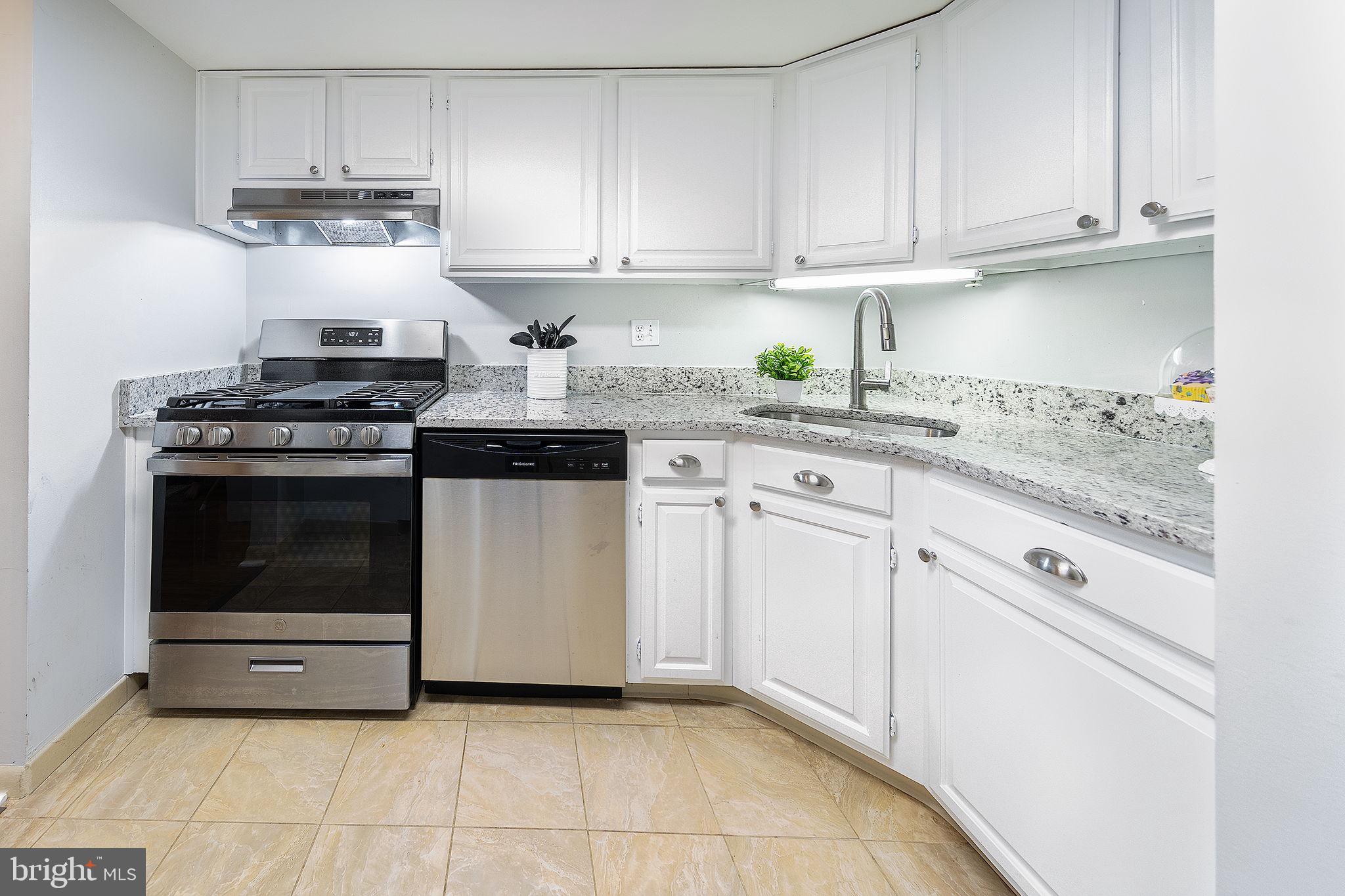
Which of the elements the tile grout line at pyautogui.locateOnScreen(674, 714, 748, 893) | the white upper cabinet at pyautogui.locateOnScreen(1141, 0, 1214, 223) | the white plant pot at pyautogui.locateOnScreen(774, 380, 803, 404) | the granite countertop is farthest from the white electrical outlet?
the white upper cabinet at pyautogui.locateOnScreen(1141, 0, 1214, 223)

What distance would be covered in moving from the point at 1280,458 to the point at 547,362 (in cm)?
219

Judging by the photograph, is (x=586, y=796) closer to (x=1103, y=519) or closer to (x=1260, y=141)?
(x=1103, y=519)

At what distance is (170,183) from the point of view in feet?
7.30

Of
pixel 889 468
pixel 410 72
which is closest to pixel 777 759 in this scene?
pixel 889 468

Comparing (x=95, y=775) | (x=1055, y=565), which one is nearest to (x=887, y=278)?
(x=1055, y=565)

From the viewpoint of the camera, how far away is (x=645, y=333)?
2762mm

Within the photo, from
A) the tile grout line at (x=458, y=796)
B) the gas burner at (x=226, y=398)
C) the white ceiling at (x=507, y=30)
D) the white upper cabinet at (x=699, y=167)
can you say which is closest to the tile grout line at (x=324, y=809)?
the tile grout line at (x=458, y=796)

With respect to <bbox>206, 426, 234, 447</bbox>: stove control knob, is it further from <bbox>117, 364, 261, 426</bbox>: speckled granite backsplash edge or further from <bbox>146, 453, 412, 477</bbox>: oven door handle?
<bbox>117, 364, 261, 426</bbox>: speckled granite backsplash edge

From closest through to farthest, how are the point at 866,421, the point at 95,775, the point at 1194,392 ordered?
the point at 1194,392 → the point at 95,775 → the point at 866,421

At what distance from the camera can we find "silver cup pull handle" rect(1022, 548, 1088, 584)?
112 centimetres

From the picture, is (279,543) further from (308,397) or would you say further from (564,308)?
(564,308)

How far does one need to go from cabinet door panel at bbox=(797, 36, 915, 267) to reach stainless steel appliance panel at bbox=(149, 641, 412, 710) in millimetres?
1812

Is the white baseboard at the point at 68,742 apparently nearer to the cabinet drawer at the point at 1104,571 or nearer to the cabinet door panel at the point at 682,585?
the cabinet door panel at the point at 682,585

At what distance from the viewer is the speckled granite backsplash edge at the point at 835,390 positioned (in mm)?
1707
